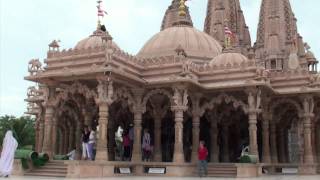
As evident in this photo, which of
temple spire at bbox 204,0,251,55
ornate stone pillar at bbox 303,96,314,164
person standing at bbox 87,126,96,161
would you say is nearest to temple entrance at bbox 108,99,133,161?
person standing at bbox 87,126,96,161

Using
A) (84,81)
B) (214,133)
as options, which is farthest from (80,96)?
(214,133)

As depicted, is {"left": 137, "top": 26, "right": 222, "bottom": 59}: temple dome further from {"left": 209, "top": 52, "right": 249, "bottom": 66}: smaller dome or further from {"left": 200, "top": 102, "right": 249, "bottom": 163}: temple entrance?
{"left": 200, "top": 102, "right": 249, "bottom": 163}: temple entrance

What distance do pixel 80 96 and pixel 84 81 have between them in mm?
1634

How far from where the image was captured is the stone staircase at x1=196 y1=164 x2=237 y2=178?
57.3 ft

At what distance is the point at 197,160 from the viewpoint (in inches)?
725

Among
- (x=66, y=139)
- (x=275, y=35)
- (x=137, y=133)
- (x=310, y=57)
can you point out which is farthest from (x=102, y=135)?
(x=275, y=35)

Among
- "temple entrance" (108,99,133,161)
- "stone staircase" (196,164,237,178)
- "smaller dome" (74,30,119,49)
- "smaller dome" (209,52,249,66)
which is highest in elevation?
"smaller dome" (74,30,119,49)

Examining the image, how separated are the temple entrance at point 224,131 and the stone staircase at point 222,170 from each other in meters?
2.50

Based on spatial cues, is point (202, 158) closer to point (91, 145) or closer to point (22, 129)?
point (91, 145)

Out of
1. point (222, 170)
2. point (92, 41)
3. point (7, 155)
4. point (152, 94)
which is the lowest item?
point (222, 170)

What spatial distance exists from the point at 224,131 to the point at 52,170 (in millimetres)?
9699

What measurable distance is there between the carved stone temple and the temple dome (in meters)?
0.06

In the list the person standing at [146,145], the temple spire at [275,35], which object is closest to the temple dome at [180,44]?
the person standing at [146,145]

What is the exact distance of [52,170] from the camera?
16.1m
